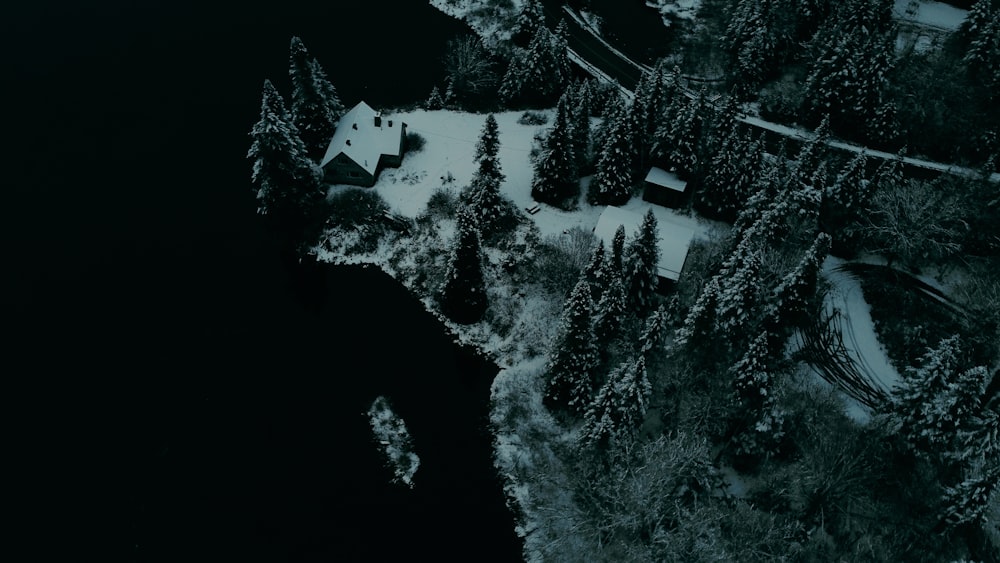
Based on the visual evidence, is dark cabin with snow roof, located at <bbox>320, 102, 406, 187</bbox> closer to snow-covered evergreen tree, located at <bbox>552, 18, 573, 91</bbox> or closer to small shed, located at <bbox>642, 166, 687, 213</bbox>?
snow-covered evergreen tree, located at <bbox>552, 18, 573, 91</bbox>

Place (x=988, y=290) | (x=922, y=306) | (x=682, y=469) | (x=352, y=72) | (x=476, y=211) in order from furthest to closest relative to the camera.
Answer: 1. (x=352, y=72)
2. (x=476, y=211)
3. (x=922, y=306)
4. (x=988, y=290)
5. (x=682, y=469)

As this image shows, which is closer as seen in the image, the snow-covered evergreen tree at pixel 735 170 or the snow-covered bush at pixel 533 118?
the snow-covered evergreen tree at pixel 735 170

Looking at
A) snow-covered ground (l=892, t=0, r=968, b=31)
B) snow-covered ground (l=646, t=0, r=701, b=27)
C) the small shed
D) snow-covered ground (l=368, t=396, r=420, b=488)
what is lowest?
snow-covered ground (l=368, t=396, r=420, b=488)

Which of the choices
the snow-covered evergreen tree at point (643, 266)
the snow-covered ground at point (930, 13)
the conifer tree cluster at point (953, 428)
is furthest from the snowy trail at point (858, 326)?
the snow-covered ground at point (930, 13)

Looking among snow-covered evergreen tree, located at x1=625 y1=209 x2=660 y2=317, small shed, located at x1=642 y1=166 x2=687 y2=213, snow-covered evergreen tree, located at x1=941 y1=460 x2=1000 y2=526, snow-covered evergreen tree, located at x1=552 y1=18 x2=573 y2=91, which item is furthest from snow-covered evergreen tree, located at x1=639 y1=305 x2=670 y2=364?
snow-covered evergreen tree, located at x1=552 y1=18 x2=573 y2=91

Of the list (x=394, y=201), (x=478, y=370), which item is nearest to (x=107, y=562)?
(x=478, y=370)

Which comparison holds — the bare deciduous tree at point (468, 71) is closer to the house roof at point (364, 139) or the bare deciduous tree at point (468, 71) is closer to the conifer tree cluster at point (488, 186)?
the house roof at point (364, 139)

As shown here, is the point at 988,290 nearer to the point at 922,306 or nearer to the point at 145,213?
the point at 922,306
